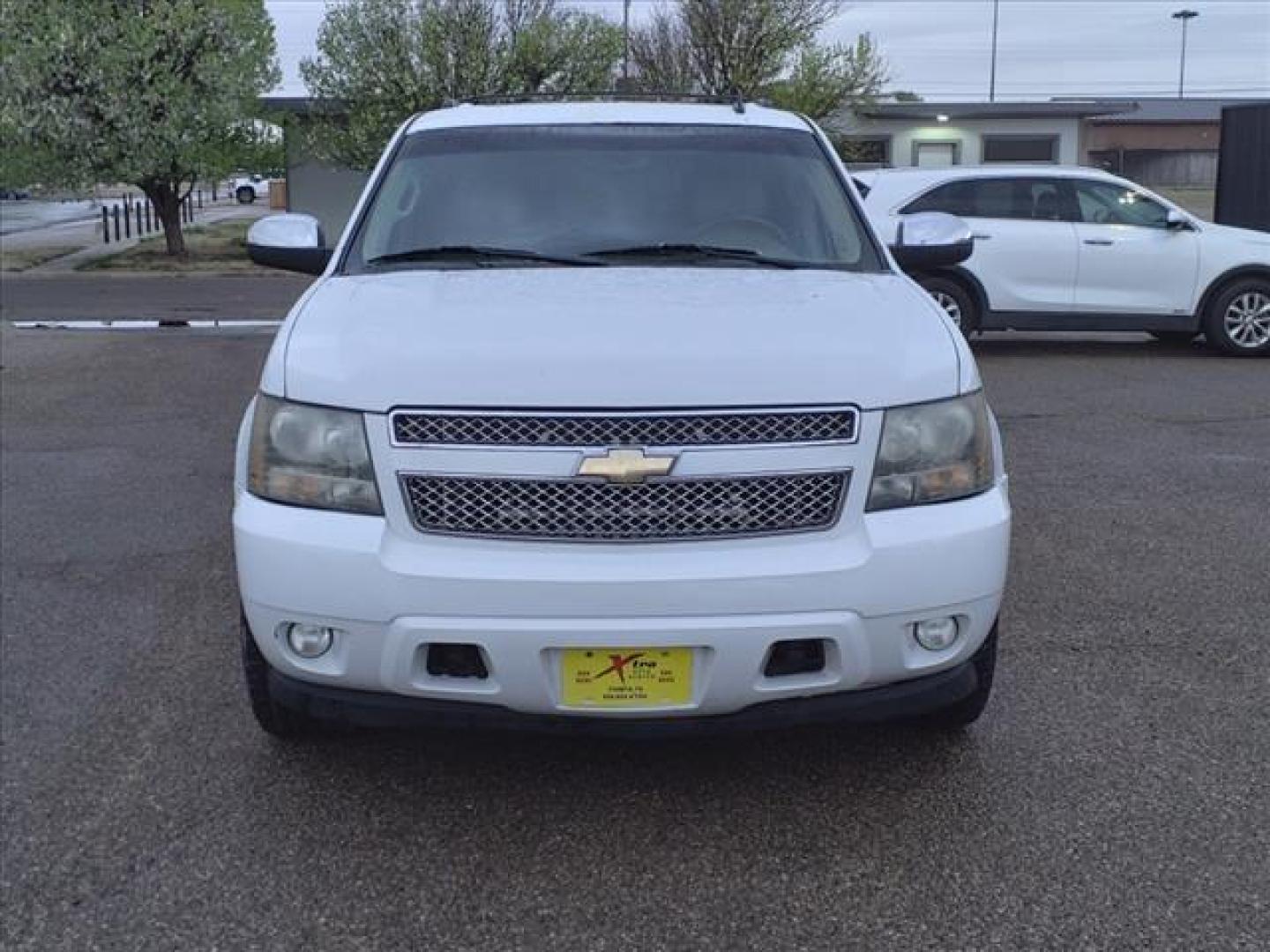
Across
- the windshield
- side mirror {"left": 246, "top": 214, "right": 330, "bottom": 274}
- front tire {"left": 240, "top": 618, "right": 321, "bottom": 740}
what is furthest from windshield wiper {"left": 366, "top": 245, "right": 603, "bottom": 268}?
front tire {"left": 240, "top": 618, "right": 321, "bottom": 740}

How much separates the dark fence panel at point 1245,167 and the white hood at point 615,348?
1659 cm

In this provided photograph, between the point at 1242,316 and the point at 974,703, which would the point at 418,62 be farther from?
the point at 974,703

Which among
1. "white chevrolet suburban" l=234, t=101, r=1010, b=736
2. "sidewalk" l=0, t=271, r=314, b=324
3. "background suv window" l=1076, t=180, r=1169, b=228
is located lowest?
"sidewalk" l=0, t=271, r=314, b=324

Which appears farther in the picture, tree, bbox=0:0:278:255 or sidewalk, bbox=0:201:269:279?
sidewalk, bbox=0:201:269:279

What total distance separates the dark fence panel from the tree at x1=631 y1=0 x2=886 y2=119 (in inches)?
428

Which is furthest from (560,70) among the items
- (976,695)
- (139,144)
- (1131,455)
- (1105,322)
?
(976,695)

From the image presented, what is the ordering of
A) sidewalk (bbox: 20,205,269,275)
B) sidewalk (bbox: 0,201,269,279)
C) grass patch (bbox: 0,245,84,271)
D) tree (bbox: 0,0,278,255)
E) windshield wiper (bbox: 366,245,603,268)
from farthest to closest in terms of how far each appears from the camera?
sidewalk (bbox: 0,201,269,279), grass patch (bbox: 0,245,84,271), sidewalk (bbox: 20,205,269,275), tree (bbox: 0,0,278,255), windshield wiper (bbox: 366,245,603,268)

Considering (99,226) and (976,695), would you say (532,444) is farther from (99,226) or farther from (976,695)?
(99,226)

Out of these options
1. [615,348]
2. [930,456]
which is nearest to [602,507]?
[615,348]

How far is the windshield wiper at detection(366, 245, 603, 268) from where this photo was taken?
4.09 m

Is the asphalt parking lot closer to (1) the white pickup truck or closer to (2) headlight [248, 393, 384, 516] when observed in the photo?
(2) headlight [248, 393, 384, 516]

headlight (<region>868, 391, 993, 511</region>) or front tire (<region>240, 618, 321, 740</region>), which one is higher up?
headlight (<region>868, 391, 993, 511</region>)

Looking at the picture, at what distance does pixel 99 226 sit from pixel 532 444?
36919mm

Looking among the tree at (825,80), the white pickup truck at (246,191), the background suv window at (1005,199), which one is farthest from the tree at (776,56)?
the white pickup truck at (246,191)
